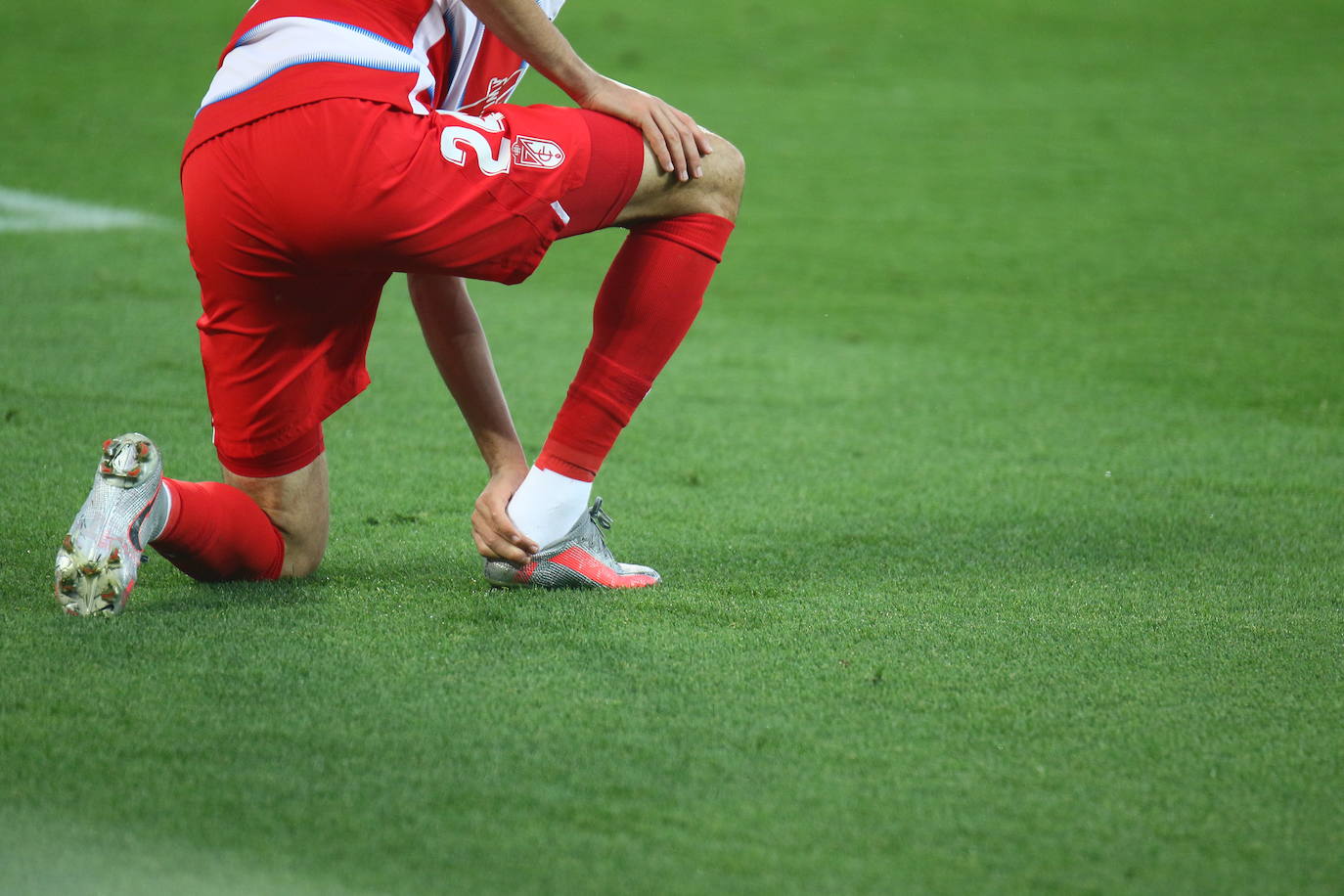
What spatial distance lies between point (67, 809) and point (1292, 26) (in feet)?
34.8

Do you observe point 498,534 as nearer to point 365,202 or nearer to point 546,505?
point 546,505

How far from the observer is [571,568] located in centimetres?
201

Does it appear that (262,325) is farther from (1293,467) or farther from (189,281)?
(189,281)

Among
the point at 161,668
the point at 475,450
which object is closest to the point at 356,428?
the point at 475,450

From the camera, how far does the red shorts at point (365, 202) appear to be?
1729mm

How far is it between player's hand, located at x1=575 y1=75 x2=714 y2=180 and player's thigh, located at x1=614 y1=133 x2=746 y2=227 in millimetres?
16

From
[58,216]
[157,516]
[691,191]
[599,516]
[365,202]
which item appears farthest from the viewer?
[58,216]

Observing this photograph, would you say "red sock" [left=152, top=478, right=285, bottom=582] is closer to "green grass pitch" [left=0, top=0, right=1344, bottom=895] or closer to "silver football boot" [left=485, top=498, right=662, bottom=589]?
"green grass pitch" [left=0, top=0, right=1344, bottom=895]

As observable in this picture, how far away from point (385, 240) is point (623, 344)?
0.37 meters

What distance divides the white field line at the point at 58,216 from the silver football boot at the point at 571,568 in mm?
3572

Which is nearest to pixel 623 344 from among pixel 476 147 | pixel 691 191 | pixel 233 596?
pixel 691 191

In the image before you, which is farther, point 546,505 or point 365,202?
point 546,505

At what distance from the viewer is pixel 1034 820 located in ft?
4.46

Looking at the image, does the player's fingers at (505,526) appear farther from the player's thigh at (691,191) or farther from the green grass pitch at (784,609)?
the player's thigh at (691,191)
